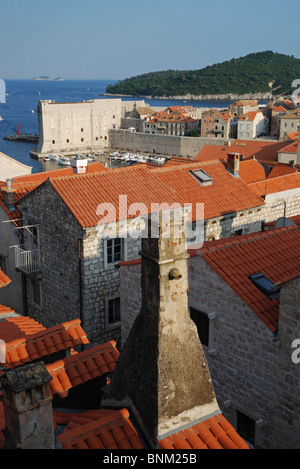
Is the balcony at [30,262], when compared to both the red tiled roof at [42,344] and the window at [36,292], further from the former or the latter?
the red tiled roof at [42,344]

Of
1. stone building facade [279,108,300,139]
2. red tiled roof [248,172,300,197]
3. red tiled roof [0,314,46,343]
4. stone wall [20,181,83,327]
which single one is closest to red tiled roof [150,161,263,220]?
red tiled roof [248,172,300,197]

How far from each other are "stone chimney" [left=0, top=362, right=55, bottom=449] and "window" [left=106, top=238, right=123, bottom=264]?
9.54 m

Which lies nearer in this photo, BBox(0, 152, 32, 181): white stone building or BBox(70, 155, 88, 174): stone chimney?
BBox(70, 155, 88, 174): stone chimney

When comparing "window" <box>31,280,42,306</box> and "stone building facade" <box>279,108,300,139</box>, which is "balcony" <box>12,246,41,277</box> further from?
"stone building facade" <box>279,108,300,139</box>

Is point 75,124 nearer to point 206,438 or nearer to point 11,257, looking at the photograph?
point 11,257

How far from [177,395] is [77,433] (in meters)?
1.09

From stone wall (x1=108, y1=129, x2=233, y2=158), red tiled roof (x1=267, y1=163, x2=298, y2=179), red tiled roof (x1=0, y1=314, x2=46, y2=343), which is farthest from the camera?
stone wall (x1=108, y1=129, x2=233, y2=158)

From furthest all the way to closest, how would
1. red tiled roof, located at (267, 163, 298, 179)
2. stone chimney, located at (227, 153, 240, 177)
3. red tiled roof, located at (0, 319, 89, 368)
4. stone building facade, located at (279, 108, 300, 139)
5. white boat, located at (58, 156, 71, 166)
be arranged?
stone building facade, located at (279, 108, 300, 139) < white boat, located at (58, 156, 71, 166) < red tiled roof, located at (267, 163, 298, 179) < stone chimney, located at (227, 153, 240, 177) < red tiled roof, located at (0, 319, 89, 368)

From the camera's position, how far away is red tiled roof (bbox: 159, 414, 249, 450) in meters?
4.95

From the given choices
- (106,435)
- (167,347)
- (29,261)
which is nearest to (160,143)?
(29,261)

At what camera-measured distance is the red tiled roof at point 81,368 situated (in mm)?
6742

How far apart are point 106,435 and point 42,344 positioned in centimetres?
302

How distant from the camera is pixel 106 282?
14.1m

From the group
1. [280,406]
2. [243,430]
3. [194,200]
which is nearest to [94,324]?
[194,200]
